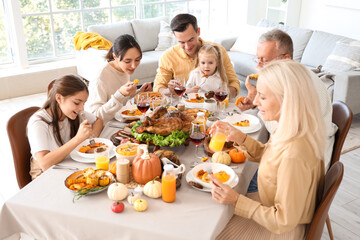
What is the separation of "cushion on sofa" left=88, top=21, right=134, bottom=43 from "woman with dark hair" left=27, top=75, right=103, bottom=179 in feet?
10.3

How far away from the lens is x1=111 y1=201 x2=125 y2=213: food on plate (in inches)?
54.6

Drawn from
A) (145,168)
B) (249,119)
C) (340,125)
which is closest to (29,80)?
(249,119)

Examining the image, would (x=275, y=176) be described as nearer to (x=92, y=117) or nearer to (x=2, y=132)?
(x=92, y=117)

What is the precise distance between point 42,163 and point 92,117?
1.72 feet

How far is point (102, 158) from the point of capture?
5.49 ft

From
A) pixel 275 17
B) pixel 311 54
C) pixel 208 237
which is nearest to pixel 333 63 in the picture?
pixel 311 54

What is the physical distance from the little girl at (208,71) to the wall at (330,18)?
3576mm

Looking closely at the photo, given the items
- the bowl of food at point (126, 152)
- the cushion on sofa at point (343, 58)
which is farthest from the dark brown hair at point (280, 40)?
the cushion on sofa at point (343, 58)

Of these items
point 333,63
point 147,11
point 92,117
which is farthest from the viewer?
point 147,11

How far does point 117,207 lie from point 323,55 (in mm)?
3919

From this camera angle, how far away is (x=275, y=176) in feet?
4.81

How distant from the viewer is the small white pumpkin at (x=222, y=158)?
1725 mm

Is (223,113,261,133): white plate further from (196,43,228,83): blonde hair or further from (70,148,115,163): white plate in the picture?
(70,148,115,163): white plate

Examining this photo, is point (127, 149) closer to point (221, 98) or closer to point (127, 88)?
point (127, 88)
